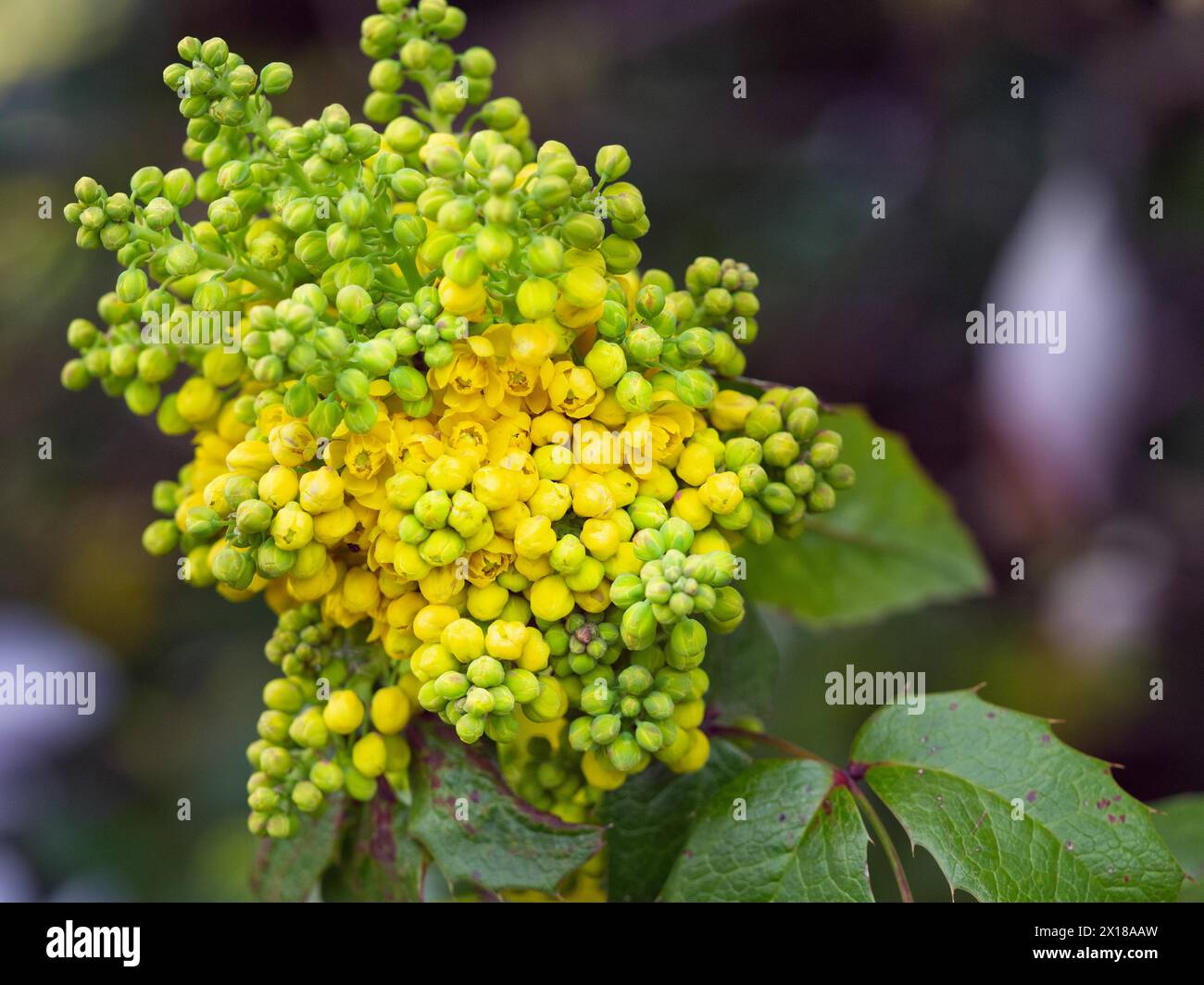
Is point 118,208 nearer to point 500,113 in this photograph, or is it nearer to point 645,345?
point 500,113

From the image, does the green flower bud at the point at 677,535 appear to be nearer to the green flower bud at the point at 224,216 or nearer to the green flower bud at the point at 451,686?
the green flower bud at the point at 451,686

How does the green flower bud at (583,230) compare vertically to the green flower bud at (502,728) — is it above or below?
above

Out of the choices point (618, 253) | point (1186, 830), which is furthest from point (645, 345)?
point (1186, 830)

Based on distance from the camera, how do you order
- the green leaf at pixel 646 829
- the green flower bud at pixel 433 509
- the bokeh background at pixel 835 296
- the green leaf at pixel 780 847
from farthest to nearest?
the bokeh background at pixel 835 296
the green leaf at pixel 646 829
the green leaf at pixel 780 847
the green flower bud at pixel 433 509

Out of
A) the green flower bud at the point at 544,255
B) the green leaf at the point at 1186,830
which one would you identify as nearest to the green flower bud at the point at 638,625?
the green flower bud at the point at 544,255

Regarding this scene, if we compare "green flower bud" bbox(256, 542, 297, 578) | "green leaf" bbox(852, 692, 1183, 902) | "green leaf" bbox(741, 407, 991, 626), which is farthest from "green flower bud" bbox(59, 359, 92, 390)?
"green leaf" bbox(852, 692, 1183, 902)
